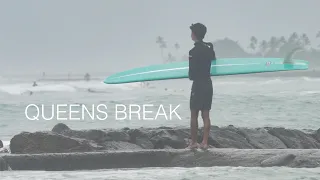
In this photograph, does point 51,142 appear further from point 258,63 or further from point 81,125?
point 81,125

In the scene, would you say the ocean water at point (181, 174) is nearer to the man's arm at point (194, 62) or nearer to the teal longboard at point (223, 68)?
the man's arm at point (194, 62)

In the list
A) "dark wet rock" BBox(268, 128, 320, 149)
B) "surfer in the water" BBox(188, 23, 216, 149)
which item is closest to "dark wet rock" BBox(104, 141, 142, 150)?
"surfer in the water" BBox(188, 23, 216, 149)

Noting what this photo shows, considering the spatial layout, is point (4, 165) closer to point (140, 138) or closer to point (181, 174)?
point (181, 174)

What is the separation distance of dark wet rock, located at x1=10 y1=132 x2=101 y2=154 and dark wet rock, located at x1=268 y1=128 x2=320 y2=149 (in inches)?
147

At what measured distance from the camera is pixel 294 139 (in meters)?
11.7

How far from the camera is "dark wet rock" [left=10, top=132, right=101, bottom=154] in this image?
9.11 meters

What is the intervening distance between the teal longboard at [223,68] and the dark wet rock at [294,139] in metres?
1.03

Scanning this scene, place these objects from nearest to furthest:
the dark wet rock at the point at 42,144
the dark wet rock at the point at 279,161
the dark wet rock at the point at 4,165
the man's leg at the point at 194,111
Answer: the dark wet rock at the point at 279,161 → the dark wet rock at the point at 4,165 → the man's leg at the point at 194,111 → the dark wet rock at the point at 42,144

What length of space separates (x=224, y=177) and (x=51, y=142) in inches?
97.0

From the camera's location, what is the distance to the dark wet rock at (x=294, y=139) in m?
11.4

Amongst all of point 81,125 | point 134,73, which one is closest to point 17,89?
point 81,125

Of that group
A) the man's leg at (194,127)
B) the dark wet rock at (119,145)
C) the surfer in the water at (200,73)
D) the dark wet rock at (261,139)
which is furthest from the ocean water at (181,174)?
the dark wet rock at (261,139)

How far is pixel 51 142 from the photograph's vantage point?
361 inches

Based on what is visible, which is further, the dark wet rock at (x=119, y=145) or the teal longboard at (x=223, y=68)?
the teal longboard at (x=223, y=68)
